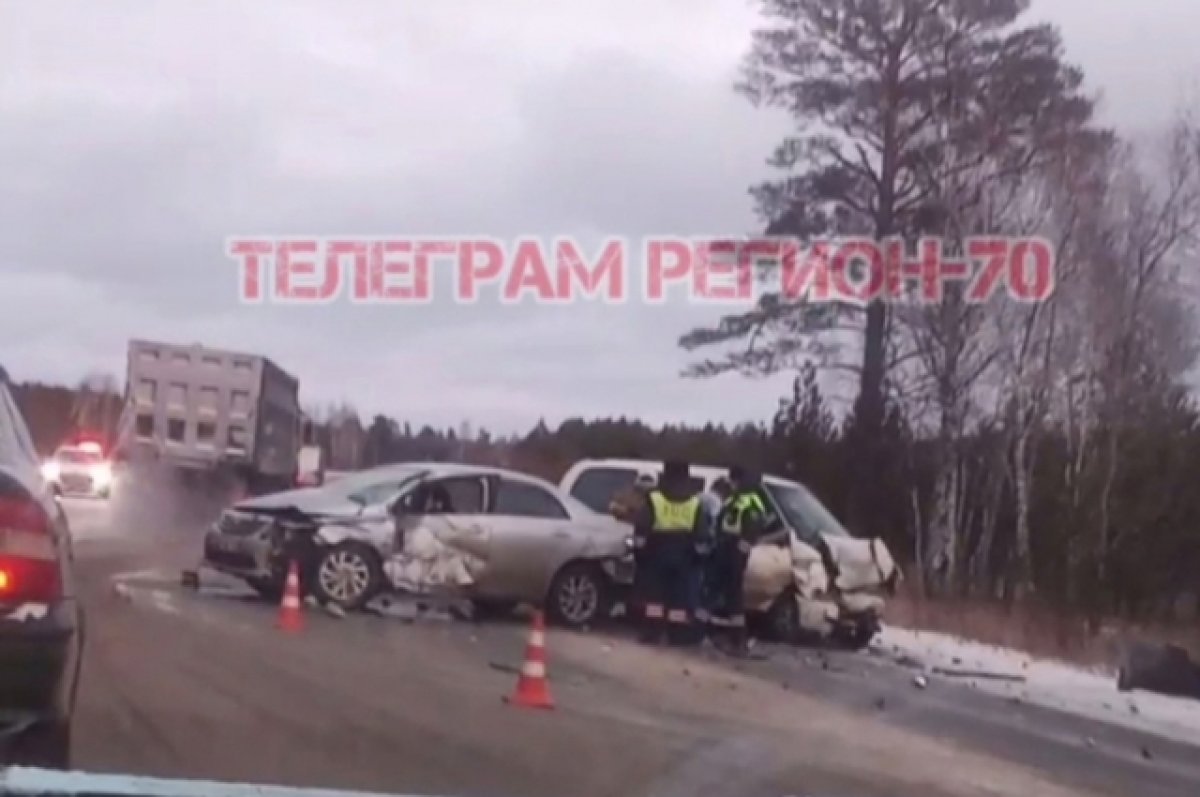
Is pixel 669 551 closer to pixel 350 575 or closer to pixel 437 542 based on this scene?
pixel 437 542

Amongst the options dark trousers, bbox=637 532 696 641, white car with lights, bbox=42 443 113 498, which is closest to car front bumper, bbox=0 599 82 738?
white car with lights, bbox=42 443 113 498

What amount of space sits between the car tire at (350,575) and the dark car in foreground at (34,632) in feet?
2.88

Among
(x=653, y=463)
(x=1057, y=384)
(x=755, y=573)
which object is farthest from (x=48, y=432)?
(x=1057, y=384)

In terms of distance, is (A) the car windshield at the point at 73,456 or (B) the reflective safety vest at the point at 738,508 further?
(B) the reflective safety vest at the point at 738,508

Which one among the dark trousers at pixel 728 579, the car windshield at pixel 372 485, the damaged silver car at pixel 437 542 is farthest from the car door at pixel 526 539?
the dark trousers at pixel 728 579

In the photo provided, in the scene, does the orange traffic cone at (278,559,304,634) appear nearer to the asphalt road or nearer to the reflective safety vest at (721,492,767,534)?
the asphalt road

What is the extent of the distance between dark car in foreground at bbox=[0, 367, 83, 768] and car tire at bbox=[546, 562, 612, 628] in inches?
53.6

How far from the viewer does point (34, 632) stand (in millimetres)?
4688

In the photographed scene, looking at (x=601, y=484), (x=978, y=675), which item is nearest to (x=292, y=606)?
(x=601, y=484)

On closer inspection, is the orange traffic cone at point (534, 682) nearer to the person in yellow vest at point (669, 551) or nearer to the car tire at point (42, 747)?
the person in yellow vest at point (669, 551)

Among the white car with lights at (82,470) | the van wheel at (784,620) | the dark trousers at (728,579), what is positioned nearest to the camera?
the white car with lights at (82,470)

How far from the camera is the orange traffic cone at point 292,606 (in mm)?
5633

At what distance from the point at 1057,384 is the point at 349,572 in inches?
72.3

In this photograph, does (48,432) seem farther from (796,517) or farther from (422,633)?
(796,517)
